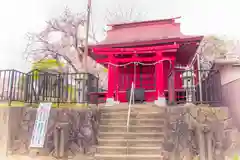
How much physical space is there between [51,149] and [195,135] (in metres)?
4.73

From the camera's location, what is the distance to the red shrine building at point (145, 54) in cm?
958

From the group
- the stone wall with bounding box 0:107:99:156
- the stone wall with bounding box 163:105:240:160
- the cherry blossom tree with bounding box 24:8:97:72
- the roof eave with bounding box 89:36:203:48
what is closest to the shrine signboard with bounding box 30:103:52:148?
the stone wall with bounding box 0:107:99:156

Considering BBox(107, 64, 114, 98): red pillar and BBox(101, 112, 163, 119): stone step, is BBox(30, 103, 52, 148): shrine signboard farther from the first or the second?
BBox(107, 64, 114, 98): red pillar

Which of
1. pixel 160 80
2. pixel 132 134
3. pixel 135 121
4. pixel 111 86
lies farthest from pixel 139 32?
pixel 132 134

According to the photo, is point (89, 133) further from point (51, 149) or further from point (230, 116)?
point (230, 116)

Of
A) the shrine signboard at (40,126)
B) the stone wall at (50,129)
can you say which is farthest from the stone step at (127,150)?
the shrine signboard at (40,126)

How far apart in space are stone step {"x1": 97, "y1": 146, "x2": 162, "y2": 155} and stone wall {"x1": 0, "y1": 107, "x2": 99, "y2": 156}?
Answer: 0.82 metres

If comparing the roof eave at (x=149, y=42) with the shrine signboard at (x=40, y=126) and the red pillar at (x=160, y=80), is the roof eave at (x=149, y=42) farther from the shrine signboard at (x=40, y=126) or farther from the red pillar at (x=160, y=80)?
the shrine signboard at (x=40, y=126)

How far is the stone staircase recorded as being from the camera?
6.50 m

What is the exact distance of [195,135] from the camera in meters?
6.41

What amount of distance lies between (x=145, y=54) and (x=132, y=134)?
5.11 meters

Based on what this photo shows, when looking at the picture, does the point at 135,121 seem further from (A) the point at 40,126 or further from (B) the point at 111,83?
(A) the point at 40,126

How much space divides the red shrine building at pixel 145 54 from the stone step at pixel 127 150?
9.93 ft

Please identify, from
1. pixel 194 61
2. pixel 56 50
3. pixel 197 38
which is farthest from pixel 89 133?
pixel 56 50
